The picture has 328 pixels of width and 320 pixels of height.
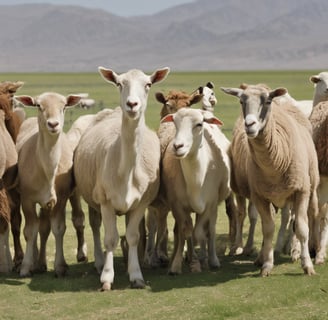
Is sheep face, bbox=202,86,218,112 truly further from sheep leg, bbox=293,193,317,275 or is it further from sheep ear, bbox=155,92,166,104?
sheep leg, bbox=293,193,317,275

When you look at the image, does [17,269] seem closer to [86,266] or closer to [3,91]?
[86,266]

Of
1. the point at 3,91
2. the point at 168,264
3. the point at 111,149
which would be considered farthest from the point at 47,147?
the point at 168,264

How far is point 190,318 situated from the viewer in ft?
26.1

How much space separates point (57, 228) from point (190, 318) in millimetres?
2740

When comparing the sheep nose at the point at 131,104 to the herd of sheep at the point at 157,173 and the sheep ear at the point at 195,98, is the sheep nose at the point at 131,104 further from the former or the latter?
the sheep ear at the point at 195,98

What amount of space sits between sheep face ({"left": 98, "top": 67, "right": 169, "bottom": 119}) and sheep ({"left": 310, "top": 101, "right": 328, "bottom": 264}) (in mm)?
2504

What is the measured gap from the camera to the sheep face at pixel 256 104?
8695mm

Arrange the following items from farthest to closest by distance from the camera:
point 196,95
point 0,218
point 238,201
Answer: point 238,201 → point 196,95 → point 0,218

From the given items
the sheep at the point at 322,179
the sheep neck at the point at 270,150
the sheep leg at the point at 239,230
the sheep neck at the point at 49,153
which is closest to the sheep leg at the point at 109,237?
the sheep neck at the point at 49,153

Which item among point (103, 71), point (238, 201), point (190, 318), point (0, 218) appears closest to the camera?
point (190, 318)

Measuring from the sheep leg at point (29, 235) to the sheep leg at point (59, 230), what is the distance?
8.5 inches

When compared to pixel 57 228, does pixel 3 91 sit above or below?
above

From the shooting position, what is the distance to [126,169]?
9.15 meters

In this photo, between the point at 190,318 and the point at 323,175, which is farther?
the point at 323,175
